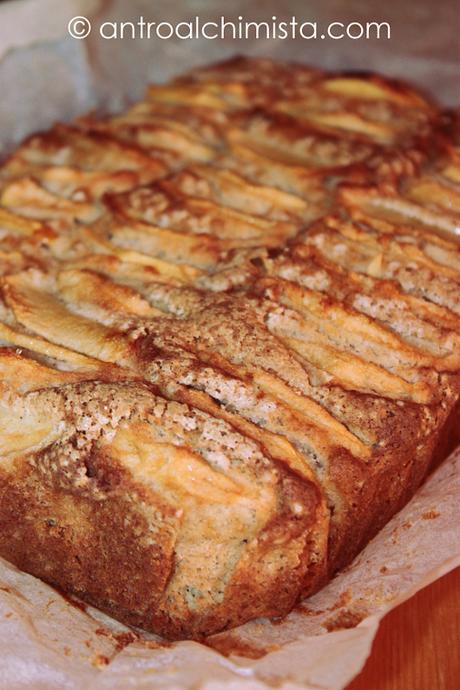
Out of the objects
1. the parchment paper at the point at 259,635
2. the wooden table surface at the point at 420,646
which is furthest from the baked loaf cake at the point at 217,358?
the wooden table surface at the point at 420,646

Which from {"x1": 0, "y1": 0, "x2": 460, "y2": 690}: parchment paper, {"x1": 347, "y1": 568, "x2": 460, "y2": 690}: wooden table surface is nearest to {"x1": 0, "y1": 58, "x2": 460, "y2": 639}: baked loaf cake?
{"x1": 0, "y1": 0, "x2": 460, "y2": 690}: parchment paper

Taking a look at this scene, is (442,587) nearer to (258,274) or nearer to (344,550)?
(344,550)

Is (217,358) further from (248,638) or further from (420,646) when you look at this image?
(420,646)

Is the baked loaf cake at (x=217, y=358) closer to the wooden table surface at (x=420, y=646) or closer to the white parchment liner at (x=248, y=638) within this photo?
the white parchment liner at (x=248, y=638)

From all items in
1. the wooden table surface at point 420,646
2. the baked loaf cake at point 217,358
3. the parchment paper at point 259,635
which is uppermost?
the baked loaf cake at point 217,358

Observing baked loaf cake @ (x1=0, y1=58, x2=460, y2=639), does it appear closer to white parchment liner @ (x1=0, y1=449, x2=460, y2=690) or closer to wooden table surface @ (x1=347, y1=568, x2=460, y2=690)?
white parchment liner @ (x1=0, y1=449, x2=460, y2=690)

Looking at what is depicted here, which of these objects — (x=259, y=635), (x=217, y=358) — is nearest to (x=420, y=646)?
(x=259, y=635)
